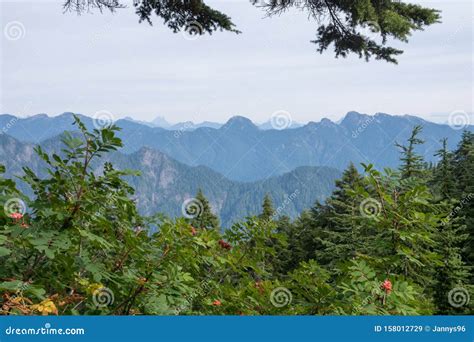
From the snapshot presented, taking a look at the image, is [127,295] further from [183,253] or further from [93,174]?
[93,174]

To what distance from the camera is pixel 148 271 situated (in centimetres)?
339

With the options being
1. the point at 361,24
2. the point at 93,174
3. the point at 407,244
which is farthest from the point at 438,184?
the point at 93,174

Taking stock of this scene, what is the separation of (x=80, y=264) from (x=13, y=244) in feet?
1.40
